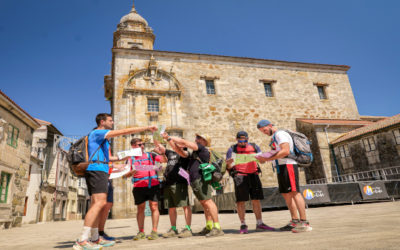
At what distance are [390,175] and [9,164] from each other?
1768cm

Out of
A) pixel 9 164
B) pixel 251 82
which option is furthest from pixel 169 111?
pixel 9 164

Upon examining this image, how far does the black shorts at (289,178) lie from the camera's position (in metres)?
3.91

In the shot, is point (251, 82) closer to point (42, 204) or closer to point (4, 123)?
point (4, 123)

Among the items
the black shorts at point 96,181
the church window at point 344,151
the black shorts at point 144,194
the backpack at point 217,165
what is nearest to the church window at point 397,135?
the church window at point 344,151

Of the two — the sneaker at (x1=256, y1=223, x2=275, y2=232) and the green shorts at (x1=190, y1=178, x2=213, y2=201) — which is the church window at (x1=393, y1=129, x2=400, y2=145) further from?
the green shorts at (x1=190, y1=178, x2=213, y2=201)

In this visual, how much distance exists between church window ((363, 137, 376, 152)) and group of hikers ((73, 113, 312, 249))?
13561mm

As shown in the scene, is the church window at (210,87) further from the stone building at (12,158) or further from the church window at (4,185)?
the church window at (4,185)

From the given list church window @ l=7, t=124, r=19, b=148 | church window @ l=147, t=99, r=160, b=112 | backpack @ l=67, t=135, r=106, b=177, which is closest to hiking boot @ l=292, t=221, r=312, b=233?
backpack @ l=67, t=135, r=106, b=177

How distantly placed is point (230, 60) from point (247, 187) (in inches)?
612

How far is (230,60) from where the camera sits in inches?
737

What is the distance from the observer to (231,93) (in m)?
17.8

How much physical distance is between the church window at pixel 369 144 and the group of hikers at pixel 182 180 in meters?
13.6

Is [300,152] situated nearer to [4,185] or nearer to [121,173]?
[121,173]

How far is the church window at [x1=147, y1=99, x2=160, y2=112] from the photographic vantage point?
1584 cm
